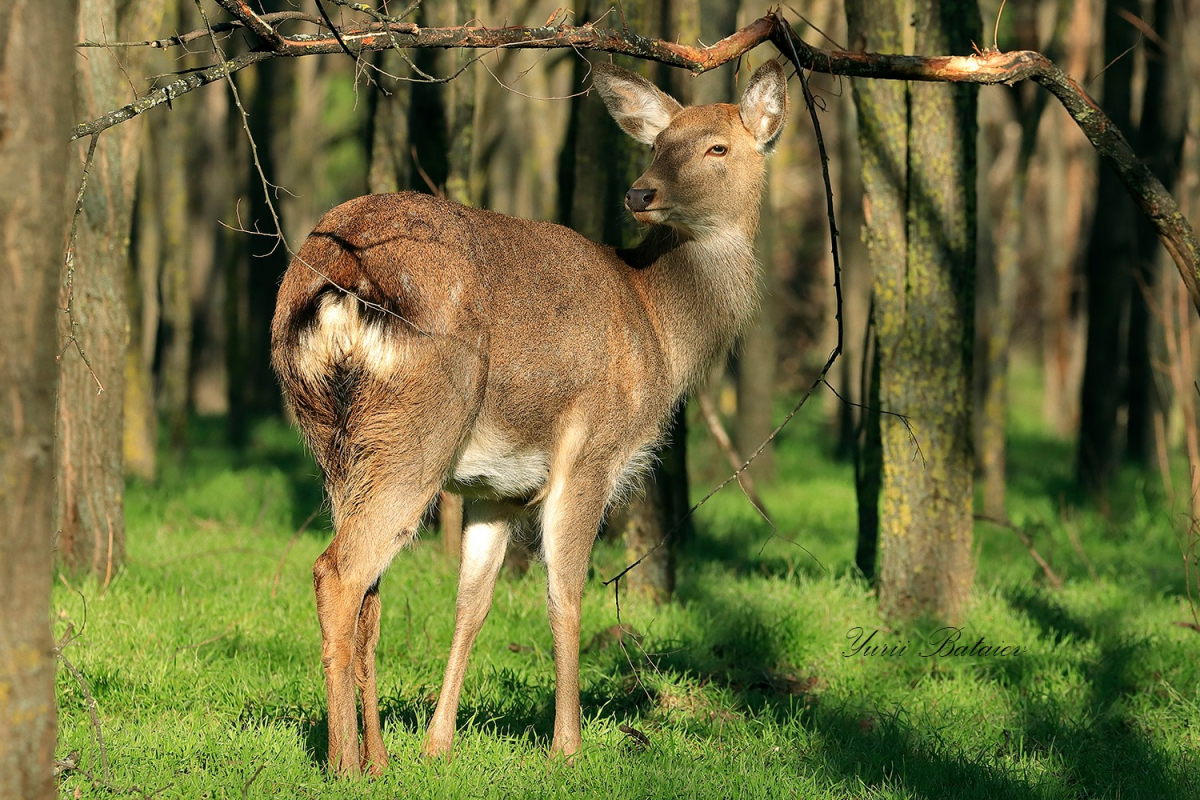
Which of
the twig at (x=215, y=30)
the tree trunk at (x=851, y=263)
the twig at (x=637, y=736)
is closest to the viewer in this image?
the twig at (x=215, y=30)

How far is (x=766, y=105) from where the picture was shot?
19.1 feet

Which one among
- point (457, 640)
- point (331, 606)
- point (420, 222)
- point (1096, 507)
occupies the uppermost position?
point (420, 222)

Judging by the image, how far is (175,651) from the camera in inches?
230

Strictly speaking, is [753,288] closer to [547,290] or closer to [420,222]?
[547,290]

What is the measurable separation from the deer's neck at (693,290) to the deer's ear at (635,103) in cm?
59

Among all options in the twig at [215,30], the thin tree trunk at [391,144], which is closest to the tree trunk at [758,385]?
Answer: the thin tree trunk at [391,144]

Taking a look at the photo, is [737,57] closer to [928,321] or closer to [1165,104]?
[928,321]

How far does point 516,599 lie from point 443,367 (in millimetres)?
2820

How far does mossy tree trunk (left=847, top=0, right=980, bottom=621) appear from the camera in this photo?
6.88 m

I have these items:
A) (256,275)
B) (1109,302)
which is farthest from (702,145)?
(256,275)

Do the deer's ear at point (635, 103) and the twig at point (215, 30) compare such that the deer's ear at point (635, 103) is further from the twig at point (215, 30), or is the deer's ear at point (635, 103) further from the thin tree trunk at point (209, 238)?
the thin tree trunk at point (209, 238)

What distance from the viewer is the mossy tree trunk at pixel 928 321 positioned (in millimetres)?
6875

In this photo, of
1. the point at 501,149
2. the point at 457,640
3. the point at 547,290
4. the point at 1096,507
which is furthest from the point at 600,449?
the point at 501,149

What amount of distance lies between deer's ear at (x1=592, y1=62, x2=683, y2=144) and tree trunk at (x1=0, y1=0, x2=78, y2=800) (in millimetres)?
3558
